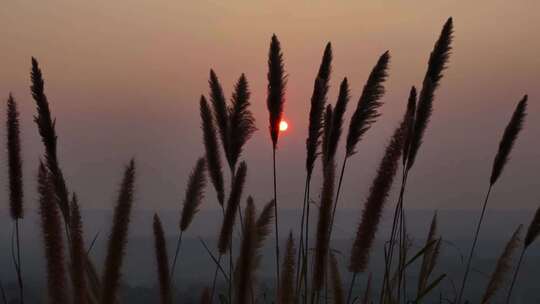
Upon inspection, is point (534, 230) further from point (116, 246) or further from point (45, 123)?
point (45, 123)

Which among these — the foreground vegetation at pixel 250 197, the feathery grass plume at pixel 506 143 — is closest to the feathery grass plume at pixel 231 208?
the foreground vegetation at pixel 250 197

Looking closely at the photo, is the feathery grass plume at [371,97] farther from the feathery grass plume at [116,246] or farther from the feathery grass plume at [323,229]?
the feathery grass plume at [116,246]

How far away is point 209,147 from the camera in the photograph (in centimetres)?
305

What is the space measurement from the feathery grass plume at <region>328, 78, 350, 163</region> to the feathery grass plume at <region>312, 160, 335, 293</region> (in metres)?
0.16

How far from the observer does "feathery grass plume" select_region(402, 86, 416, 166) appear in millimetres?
2643

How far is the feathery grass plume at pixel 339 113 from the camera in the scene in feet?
8.38

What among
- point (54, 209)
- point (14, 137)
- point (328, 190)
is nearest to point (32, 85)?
point (54, 209)

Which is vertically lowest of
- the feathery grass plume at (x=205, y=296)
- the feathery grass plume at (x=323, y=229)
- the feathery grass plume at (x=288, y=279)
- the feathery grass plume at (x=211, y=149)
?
the feathery grass plume at (x=205, y=296)

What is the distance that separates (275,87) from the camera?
2.61 meters

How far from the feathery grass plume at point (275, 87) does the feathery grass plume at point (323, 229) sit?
0.97ft

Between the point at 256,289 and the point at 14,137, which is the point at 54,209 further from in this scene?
the point at 256,289

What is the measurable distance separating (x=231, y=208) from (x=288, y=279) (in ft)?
1.28

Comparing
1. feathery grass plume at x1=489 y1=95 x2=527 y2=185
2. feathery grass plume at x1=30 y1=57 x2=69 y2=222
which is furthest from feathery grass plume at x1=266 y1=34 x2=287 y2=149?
feathery grass plume at x1=489 y1=95 x2=527 y2=185

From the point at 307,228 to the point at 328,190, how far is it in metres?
0.22
